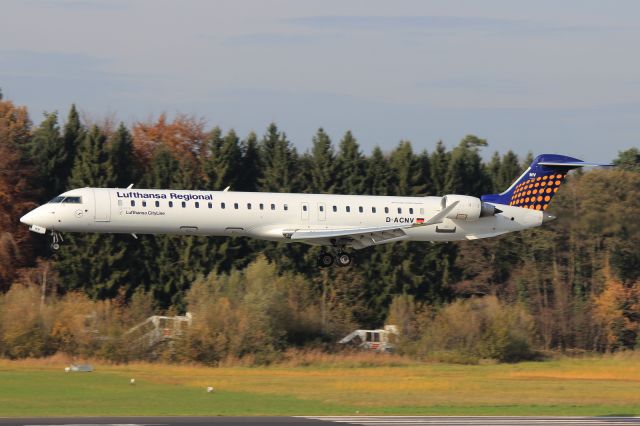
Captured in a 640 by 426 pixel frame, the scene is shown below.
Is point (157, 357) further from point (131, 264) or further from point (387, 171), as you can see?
point (387, 171)

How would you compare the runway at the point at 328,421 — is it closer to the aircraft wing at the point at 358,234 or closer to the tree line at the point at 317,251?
the aircraft wing at the point at 358,234

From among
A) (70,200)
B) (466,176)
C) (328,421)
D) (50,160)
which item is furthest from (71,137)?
(328,421)

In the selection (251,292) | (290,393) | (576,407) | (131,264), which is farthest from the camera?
(131,264)

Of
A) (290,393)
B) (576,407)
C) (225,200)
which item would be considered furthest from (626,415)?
(225,200)

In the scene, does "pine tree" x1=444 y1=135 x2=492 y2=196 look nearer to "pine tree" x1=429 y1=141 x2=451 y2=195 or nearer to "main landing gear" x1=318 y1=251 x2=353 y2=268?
"pine tree" x1=429 y1=141 x2=451 y2=195

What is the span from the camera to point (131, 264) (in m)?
62.9

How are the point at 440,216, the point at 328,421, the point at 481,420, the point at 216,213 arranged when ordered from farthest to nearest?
1. the point at 440,216
2. the point at 216,213
3. the point at 481,420
4. the point at 328,421

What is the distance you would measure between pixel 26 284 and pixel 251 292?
46.8 ft

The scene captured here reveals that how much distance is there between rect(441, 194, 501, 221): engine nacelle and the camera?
4100cm

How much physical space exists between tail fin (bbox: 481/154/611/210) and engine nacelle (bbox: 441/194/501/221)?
2.25 metres

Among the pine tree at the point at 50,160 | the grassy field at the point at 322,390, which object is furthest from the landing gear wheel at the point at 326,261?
the pine tree at the point at 50,160

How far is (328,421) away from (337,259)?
43.4 ft

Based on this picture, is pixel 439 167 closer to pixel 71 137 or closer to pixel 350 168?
pixel 350 168

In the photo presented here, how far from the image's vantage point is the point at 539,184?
44.2 metres
